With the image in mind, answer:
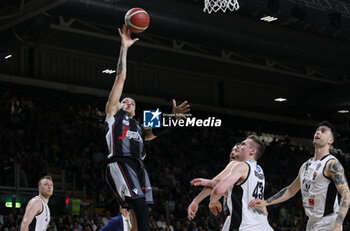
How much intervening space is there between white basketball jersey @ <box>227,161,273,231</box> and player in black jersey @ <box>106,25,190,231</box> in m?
1.38

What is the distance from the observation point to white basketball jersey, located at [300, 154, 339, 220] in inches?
295

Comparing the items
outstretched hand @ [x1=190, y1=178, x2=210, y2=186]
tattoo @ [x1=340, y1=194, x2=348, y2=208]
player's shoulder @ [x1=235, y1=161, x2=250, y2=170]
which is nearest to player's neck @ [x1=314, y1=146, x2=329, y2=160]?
tattoo @ [x1=340, y1=194, x2=348, y2=208]

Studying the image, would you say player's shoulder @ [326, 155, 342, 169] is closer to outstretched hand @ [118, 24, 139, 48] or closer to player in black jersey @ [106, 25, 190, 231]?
player in black jersey @ [106, 25, 190, 231]

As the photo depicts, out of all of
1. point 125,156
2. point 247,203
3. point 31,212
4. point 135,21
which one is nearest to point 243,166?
point 247,203

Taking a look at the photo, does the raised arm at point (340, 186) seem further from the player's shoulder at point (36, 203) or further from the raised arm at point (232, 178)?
the player's shoulder at point (36, 203)

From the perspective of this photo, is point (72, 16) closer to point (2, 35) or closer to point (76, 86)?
point (2, 35)

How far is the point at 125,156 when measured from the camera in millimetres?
8562

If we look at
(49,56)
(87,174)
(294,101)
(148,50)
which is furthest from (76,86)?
(294,101)

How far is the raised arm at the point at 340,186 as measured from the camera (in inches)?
276

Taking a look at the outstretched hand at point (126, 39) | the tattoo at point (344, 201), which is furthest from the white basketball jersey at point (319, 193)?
the outstretched hand at point (126, 39)

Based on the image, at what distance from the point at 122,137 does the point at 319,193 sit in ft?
8.94

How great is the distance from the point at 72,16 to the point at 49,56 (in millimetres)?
9806

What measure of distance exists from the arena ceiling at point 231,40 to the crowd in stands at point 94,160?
2.70 meters

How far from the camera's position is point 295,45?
2414cm
